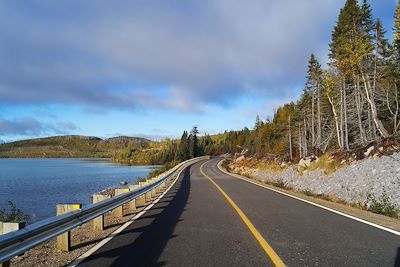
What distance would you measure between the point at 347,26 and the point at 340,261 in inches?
1165

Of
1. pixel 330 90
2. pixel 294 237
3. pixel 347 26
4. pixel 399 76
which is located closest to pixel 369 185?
pixel 294 237

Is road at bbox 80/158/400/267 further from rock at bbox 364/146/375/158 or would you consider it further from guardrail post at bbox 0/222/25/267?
rock at bbox 364/146/375/158

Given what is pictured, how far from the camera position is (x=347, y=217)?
1053 centimetres

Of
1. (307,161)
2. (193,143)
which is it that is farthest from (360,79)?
(193,143)

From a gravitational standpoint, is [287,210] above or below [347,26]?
below

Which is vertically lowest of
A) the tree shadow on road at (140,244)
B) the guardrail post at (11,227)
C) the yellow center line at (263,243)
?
the yellow center line at (263,243)

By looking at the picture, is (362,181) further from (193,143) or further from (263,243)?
(193,143)

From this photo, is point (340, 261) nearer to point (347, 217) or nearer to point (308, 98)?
point (347, 217)

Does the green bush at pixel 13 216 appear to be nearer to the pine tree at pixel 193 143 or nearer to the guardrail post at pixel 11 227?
the guardrail post at pixel 11 227

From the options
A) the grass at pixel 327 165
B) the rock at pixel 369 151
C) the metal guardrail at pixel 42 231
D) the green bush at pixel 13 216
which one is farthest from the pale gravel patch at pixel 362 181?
the green bush at pixel 13 216

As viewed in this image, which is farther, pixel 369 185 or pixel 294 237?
pixel 369 185

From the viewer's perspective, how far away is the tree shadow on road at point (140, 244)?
6.02 meters

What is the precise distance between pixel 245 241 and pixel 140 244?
2.00m

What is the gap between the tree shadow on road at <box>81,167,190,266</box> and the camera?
19.7ft
